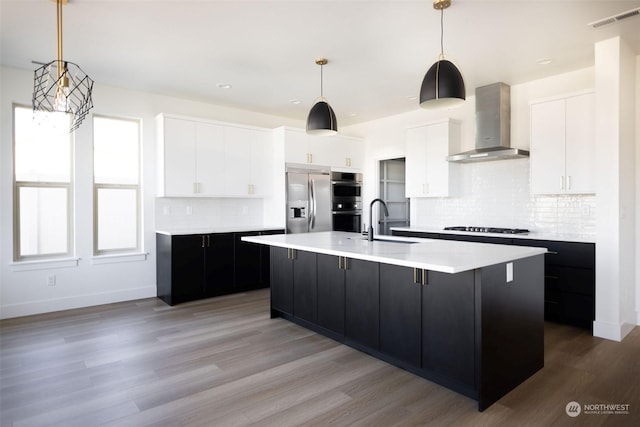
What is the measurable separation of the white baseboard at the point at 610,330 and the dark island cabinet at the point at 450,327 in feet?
6.73

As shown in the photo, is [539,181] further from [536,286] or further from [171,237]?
[171,237]

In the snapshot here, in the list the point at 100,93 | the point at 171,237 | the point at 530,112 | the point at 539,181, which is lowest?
the point at 171,237

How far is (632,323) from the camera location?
12.5ft

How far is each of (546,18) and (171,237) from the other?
445 centimetres

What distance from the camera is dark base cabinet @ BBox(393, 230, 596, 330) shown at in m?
3.66

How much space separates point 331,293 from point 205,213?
3050mm

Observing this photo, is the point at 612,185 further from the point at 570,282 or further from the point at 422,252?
the point at 422,252

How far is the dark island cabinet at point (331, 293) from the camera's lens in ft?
10.7

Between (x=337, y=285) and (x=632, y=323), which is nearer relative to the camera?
(x=337, y=285)

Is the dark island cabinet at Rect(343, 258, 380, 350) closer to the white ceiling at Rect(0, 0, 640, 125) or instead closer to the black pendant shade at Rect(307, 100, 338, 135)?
the black pendant shade at Rect(307, 100, 338, 135)

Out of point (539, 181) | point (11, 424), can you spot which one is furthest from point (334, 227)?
point (11, 424)

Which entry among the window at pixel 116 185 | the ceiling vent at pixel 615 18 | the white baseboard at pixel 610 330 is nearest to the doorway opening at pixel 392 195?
the white baseboard at pixel 610 330

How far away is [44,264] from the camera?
14.4ft

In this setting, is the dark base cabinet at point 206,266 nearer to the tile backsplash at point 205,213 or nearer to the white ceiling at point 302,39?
the tile backsplash at point 205,213
